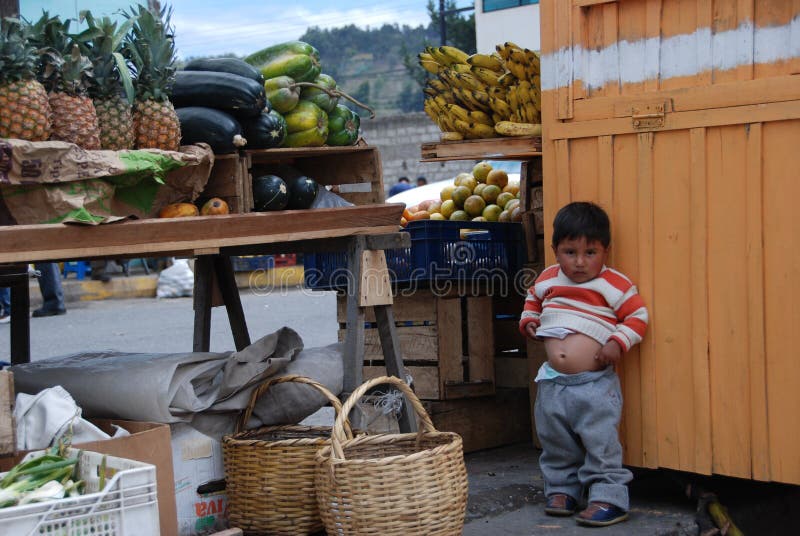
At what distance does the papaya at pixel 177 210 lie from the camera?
12.0 feet

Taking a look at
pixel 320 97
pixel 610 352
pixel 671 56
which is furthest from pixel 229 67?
pixel 610 352

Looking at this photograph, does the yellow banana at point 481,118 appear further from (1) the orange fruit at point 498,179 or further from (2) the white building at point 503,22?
(2) the white building at point 503,22

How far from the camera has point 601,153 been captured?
4246 mm

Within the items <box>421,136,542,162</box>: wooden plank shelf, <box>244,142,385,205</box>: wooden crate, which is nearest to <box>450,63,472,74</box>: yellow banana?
<box>421,136,542,162</box>: wooden plank shelf

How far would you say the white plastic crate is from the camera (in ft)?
8.61

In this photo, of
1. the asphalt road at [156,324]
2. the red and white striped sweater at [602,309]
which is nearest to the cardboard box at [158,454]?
the red and white striped sweater at [602,309]

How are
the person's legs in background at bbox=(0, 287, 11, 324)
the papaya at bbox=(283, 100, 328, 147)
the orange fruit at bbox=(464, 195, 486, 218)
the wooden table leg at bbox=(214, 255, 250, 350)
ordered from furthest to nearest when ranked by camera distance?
the person's legs in background at bbox=(0, 287, 11, 324) → the orange fruit at bbox=(464, 195, 486, 218) → the wooden table leg at bbox=(214, 255, 250, 350) → the papaya at bbox=(283, 100, 328, 147)

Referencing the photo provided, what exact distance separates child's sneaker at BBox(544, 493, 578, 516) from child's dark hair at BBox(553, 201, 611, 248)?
3.60ft

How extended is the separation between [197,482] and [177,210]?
3.57 feet

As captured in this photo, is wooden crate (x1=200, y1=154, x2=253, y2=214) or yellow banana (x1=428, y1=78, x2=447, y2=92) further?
yellow banana (x1=428, y1=78, x2=447, y2=92)

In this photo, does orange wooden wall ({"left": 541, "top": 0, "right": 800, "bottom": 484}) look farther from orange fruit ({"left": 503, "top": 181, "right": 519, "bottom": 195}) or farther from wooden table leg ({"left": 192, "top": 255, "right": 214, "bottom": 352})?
wooden table leg ({"left": 192, "top": 255, "right": 214, "bottom": 352})

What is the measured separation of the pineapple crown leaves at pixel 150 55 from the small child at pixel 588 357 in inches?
67.9

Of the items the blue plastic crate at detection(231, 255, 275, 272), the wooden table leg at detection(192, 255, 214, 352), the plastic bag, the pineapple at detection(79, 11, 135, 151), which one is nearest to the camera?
the pineapple at detection(79, 11, 135, 151)

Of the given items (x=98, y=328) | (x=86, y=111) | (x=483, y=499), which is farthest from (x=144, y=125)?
(x=98, y=328)
